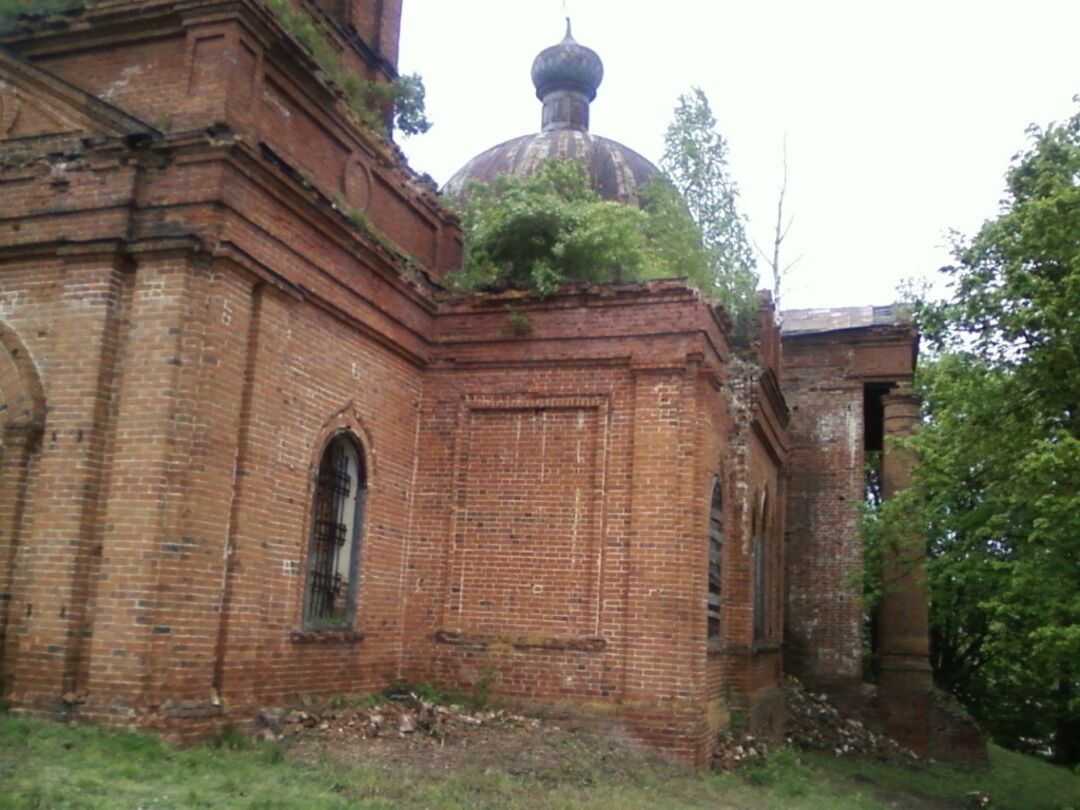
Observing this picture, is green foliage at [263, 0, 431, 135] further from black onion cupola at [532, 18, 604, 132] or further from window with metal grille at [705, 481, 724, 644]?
black onion cupola at [532, 18, 604, 132]

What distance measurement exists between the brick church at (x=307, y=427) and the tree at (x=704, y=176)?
9.18ft

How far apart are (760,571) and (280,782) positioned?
9908 millimetres

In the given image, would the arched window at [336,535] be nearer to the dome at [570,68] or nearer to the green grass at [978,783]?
the green grass at [978,783]

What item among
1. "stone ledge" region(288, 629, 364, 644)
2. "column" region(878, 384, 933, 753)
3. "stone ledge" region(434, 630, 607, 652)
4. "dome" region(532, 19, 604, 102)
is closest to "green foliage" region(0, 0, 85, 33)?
"stone ledge" region(288, 629, 364, 644)

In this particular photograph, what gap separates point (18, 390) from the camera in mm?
8828

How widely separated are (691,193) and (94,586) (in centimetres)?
1296

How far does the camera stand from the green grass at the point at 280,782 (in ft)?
22.2

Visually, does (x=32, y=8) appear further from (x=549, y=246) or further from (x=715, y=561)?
(x=715, y=561)

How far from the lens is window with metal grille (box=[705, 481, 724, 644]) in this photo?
1242cm

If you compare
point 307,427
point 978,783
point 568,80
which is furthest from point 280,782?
point 568,80

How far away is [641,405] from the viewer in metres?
11.6

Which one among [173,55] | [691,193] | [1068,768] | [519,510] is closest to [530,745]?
[519,510]

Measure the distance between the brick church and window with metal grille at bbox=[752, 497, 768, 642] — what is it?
0.24m

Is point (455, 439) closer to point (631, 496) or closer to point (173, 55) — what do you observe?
point (631, 496)
